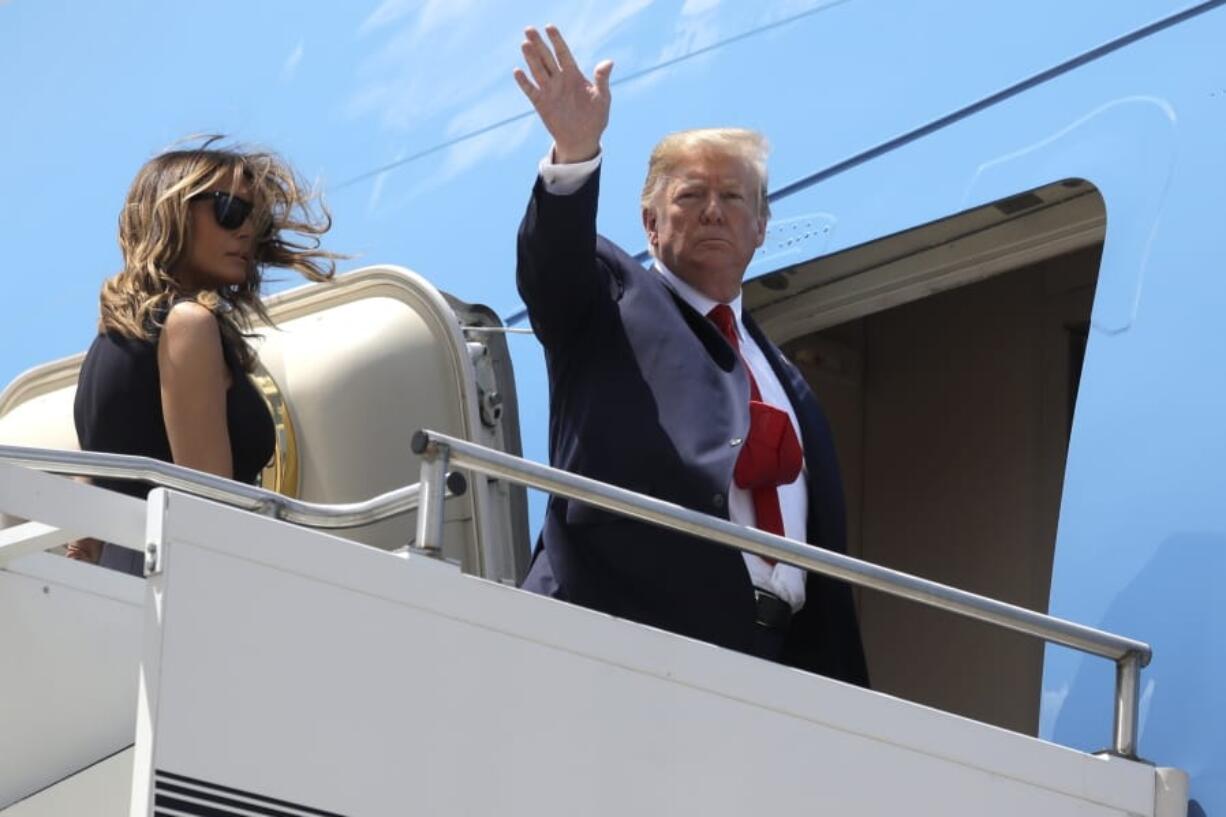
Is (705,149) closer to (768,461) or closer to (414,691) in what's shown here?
(768,461)

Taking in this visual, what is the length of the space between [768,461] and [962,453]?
2816 mm

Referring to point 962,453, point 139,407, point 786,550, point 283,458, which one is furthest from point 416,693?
point 962,453

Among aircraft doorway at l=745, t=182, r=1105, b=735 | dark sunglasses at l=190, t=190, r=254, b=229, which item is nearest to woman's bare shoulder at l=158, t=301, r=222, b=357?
dark sunglasses at l=190, t=190, r=254, b=229

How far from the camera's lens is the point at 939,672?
5.77 m

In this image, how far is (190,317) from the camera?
10.2 ft

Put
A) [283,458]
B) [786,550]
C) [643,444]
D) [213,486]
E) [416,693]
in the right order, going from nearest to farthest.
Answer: [416,693] < [213,486] < [786,550] < [643,444] < [283,458]

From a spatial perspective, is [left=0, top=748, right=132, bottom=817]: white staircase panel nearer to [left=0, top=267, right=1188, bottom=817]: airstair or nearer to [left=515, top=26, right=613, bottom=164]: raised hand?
[left=0, top=267, right=1188, bottom=817]: airstair

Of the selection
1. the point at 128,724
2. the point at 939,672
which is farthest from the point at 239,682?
the point at 939,672

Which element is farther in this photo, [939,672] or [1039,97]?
[939,672]

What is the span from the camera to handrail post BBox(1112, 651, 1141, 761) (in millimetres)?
2805

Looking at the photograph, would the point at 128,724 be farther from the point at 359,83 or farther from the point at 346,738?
the point at 359,83

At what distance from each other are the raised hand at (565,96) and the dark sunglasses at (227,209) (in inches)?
24.2

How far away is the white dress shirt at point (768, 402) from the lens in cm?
300

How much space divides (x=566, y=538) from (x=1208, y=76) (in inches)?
51.3
